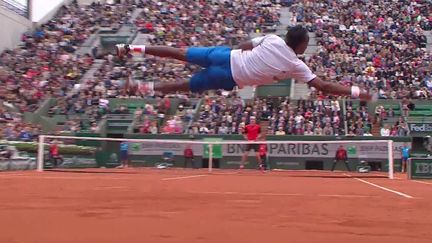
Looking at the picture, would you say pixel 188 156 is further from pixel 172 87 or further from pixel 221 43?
pixel 172 87

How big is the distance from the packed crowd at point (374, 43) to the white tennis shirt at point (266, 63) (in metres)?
19.7

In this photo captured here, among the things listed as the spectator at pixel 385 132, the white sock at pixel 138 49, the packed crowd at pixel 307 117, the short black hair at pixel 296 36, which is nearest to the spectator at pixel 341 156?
the packed crowd at pixel 307 117

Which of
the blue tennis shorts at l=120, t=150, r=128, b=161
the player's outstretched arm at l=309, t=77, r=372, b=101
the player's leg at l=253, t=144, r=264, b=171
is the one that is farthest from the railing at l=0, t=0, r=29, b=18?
the player's outstretched arm at l=309, t=77, r=372, b=101

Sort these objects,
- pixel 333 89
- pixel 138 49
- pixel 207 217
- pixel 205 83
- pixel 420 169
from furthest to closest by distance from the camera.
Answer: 1. pixel 420 169
2. pixel 138 49
3. pixel 205 83
4. pixel 333 89
5. pixel 207 217

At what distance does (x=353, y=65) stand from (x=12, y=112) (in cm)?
1750

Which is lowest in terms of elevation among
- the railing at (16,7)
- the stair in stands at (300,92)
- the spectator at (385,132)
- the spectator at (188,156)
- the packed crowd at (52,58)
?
the spectator at (188,156)

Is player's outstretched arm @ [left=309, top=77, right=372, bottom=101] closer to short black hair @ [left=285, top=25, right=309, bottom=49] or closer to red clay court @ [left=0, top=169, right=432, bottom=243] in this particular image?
short black hair @ [left=285, top=25, right=309, bottom=49]

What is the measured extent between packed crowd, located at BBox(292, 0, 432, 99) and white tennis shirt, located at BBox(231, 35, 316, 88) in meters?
19.7

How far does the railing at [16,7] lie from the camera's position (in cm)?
3558

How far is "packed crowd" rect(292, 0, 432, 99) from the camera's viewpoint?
2855cm

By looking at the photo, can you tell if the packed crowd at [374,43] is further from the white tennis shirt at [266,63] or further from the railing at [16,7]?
the white tennis shirt at [266,63]

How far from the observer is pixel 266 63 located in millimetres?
7777

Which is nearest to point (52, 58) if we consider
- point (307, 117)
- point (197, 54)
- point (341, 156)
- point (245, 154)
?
point (307, 117)

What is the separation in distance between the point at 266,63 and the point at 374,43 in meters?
26.6
